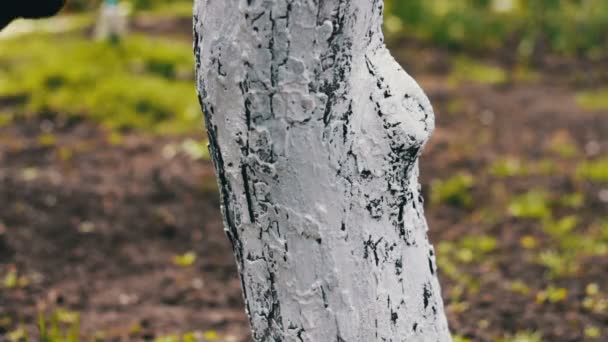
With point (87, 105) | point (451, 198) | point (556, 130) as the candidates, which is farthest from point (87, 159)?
point (556, 130)

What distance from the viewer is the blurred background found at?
3402 mm

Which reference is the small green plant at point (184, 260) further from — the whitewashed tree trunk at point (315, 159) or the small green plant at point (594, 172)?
the small green plant at point (594, 172)

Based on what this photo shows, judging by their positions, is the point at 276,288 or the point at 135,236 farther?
the point at 135,236

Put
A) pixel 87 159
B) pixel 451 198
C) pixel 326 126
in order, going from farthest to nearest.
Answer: pixel 87 159 → pixel 451 198 → pixel 326 126

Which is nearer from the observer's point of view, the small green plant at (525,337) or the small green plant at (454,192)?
the small green plant at (525,337)

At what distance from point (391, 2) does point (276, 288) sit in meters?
10.2

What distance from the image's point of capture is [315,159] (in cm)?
145

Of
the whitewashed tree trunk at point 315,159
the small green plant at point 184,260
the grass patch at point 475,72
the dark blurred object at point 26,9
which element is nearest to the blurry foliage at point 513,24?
the grass patch at point 475,72

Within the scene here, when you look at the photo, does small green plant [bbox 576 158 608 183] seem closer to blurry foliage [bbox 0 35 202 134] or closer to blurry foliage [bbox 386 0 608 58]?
blurry foliage [bbox 0 35 202 134]

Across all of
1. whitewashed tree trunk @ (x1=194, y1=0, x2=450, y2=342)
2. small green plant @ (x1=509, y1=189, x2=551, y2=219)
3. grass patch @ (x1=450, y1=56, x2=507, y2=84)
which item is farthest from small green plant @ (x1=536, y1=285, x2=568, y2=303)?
grass patch @ (x1=450, y1=56, x2=507, y2=84)

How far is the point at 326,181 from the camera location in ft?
4.79

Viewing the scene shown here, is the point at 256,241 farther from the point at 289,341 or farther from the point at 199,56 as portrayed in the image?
the point at 199,56

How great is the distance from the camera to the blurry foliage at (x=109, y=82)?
6371mm

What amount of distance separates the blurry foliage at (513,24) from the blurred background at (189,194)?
11.8 inches
